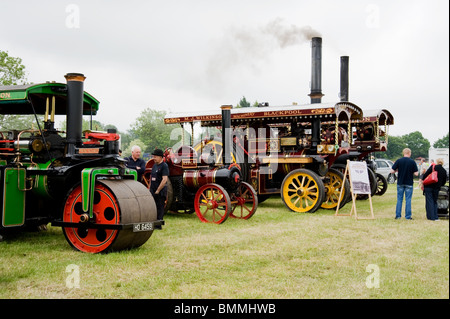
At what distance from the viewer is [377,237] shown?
239 inches

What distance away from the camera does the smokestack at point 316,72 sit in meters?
17.5

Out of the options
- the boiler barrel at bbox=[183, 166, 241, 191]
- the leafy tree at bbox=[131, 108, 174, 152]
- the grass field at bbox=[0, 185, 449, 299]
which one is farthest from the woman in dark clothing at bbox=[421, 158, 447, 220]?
the leafy tree at bbox=[131, 108, 174, 152]

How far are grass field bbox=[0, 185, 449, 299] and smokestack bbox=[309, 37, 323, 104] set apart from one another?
11350 mm

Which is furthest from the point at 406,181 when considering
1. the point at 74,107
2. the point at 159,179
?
the point at 74,107

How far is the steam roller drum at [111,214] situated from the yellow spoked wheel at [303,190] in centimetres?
449

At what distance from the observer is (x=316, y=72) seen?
17.6 metres

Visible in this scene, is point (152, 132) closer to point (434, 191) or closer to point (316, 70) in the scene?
point (316, 70)

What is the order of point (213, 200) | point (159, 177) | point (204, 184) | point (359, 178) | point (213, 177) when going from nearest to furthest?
point (159, 177)
point (213, 200)
point (213, 177)
point (204, 184)
point (359, 178)

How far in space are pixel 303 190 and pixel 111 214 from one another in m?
4.96

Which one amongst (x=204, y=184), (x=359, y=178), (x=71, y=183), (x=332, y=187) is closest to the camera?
(x=71, y=183)

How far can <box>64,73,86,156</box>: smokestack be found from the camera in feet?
16.0

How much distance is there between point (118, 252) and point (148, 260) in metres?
0.44

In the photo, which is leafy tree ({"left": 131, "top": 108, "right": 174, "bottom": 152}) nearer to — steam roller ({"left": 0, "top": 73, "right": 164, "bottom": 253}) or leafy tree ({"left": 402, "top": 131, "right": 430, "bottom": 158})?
steam roller ({"left": 0, "top": 73, "right": 164, "bottom": 253})

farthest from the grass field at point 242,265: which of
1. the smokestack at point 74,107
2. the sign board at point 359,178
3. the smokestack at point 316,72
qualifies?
the smokestack at point 316,72
